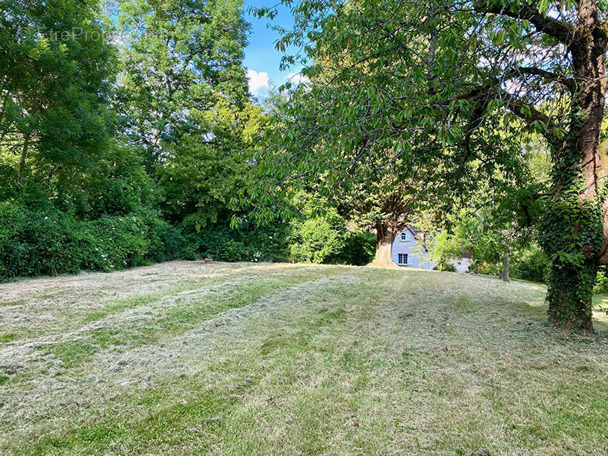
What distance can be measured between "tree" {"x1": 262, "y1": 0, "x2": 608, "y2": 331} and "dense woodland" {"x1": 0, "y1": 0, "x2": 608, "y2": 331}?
0.02 meters

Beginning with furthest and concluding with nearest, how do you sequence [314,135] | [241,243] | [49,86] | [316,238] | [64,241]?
[316,238] < [241,243] < [64,241] < [49,86] < [314,135]

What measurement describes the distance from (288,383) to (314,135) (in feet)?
7.94

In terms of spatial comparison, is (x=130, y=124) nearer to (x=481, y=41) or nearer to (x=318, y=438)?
(x=481, y=41)

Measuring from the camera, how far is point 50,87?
7.11 m

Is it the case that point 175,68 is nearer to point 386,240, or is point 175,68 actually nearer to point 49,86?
point 49,86

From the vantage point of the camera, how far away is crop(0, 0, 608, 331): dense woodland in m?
3.26

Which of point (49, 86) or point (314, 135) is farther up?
point (49, 86)

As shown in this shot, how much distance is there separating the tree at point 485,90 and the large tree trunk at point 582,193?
1 cm

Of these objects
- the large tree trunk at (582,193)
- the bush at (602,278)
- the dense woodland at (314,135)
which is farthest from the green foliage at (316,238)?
the large tree trunk at (582,193)

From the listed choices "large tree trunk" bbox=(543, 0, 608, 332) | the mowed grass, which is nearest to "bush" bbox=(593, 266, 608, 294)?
"large tree trunk" bbox=(543, 0, 608, 332)

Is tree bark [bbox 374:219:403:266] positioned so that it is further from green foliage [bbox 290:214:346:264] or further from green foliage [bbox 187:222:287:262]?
green foliage [bbox 187:222:287:262]

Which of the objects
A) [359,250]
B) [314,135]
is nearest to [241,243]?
[359,250]

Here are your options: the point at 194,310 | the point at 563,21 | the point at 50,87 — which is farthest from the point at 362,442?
the point at 50,87

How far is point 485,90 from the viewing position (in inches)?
148
